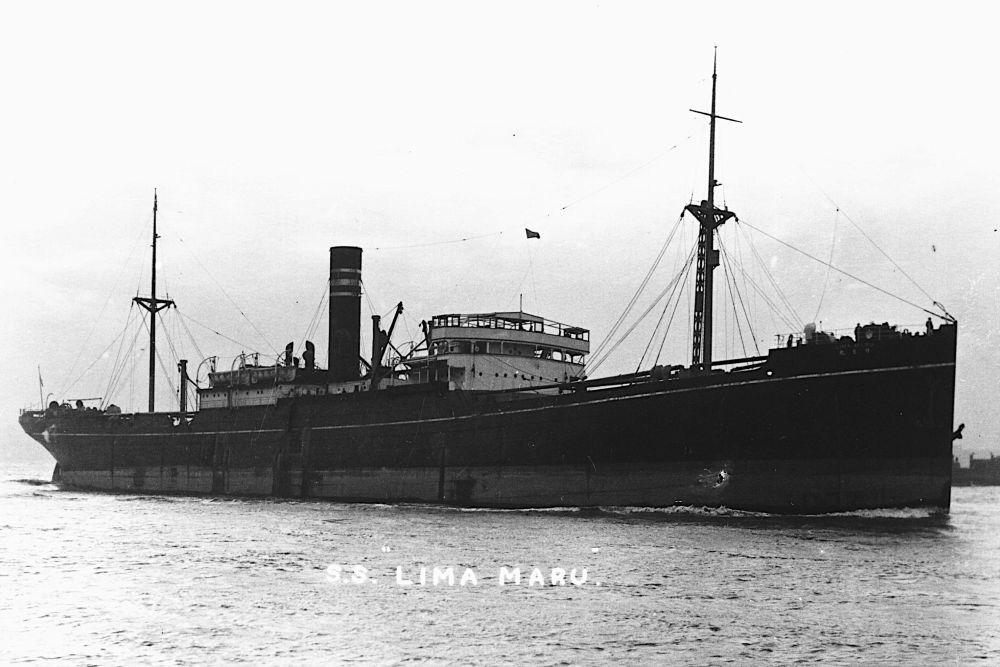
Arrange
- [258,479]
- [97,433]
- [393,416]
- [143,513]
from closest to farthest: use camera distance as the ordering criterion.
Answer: [143,513] → [393,416] → [258,479] → [97,433]

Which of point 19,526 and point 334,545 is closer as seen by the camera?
point 334,545

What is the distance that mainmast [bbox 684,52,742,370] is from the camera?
30625mm

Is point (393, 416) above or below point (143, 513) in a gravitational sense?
above

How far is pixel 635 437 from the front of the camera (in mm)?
28000

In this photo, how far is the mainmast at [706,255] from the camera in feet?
100

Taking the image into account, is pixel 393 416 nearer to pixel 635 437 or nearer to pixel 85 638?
pixel 635 437

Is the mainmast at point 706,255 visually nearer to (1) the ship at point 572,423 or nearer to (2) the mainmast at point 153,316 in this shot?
(1) the ship at point 572,423

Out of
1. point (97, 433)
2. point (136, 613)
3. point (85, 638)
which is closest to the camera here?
point (85, 638)

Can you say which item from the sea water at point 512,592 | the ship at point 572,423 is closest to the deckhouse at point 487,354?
the ship at point 572,423

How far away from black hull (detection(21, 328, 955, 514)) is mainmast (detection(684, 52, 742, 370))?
3.07 metres

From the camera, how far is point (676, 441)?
27312 mm

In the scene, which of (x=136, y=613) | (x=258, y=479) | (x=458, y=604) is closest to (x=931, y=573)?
(x=458, y=604)

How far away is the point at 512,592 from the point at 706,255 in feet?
60.8

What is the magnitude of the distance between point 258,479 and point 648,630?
3013cm
